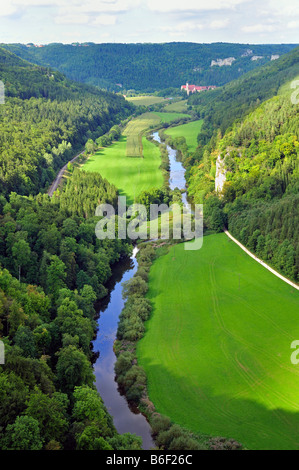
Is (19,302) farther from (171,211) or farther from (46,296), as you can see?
(171,211)

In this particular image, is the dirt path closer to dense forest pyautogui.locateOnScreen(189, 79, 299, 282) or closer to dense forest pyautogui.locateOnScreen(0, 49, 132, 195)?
dense forest pyautogui.locateOnScreen(0, 49, 132, 195)

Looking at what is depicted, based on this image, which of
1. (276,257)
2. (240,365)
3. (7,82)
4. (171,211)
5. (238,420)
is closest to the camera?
(238,420)

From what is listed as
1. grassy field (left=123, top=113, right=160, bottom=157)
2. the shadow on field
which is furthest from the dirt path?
the shadow on field

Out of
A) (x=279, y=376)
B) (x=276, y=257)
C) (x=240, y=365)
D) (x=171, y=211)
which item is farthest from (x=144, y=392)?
(x=171, y=211)

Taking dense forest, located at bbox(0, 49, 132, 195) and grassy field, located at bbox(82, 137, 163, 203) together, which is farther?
grassy field, located at bbox(82, 137, 163, 203)

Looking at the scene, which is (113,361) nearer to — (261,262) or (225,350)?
(225,350)

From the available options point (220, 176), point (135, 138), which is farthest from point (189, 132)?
point (220, 176)
